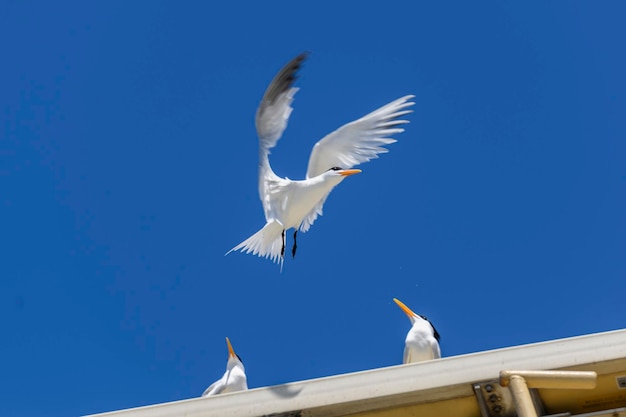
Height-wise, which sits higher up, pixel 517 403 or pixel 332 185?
pixel 332 185

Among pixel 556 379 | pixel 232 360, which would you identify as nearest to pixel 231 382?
pixel 232 360

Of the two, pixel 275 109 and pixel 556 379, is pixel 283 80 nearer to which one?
pixel 275 109

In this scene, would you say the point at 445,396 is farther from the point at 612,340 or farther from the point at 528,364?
the point at 612,340

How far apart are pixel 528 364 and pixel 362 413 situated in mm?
565

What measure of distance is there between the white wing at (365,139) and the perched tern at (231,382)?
6.32 feet

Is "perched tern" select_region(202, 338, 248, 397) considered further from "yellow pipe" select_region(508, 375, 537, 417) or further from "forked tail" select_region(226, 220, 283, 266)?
"yellow pipe" select_region(508, 375, 537, 417)

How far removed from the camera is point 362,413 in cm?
241

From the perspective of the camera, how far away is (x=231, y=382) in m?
5.75

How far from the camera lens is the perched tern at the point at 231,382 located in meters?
5.68

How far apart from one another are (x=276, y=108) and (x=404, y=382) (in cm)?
374

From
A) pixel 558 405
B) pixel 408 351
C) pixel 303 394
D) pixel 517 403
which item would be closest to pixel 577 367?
pixel 558 405

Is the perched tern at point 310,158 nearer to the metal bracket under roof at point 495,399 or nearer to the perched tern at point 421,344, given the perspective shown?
the perched tern at point 421,344

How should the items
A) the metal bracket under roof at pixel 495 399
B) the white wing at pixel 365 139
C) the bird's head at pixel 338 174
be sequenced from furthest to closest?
1. the white wing at pixel 365 139
2. the bird's head at pixel 338 174
3. the metal bracket under roof at pixel 495 399

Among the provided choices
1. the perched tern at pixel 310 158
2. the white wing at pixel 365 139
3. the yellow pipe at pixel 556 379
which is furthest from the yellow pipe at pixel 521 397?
the white wing at pixel 365 139
